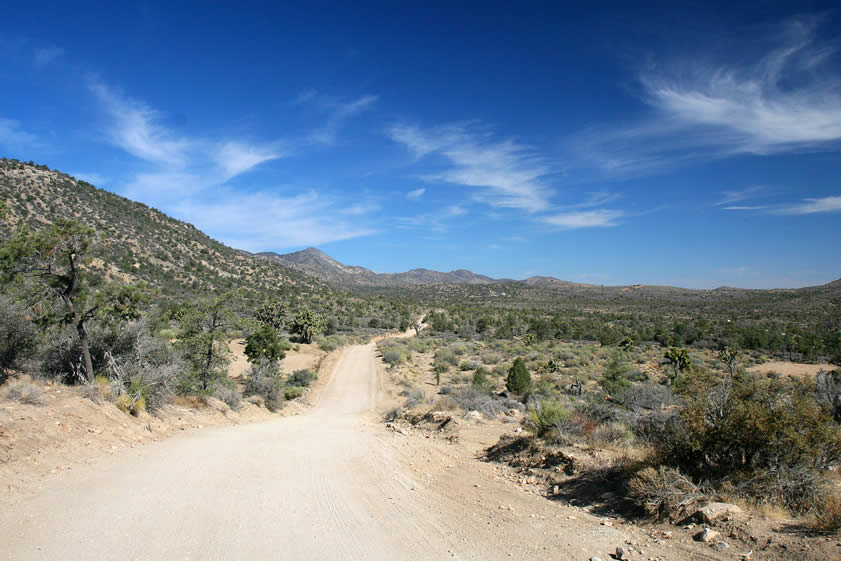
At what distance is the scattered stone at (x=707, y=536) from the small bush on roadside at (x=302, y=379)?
26.4 m

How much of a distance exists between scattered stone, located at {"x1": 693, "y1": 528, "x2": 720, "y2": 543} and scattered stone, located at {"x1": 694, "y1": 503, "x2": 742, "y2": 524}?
0.77 feet

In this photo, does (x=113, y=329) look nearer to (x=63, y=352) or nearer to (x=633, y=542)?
(x=63, y=352)

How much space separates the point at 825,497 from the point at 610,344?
50.2 m

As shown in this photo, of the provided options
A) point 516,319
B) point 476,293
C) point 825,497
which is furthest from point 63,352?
point 476,293

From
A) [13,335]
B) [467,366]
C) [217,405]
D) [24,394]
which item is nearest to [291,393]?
[217,405]

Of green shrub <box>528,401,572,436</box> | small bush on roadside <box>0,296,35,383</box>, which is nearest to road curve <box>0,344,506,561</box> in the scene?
green shrub <box>528,401,572,436</box>

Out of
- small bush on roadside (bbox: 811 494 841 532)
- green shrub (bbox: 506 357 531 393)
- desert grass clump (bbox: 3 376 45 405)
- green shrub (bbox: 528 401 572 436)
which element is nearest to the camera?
small bush on roadside (bbox: 811 494 841 532)

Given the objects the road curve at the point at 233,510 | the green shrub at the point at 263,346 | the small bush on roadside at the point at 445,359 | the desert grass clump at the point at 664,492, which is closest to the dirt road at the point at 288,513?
the road curve at the point at 233,510

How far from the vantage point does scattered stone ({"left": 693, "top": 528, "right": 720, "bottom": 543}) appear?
4.82 m

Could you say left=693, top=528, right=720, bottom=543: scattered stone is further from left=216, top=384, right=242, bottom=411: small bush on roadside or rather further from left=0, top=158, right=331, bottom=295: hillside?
Result: left=0, top=158, right=331, bottom=295: hillside

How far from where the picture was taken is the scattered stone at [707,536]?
4816 mm

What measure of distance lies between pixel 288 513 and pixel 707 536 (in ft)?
17.0

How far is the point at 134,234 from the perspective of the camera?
65.8 meters

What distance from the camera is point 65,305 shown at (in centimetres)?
1269
